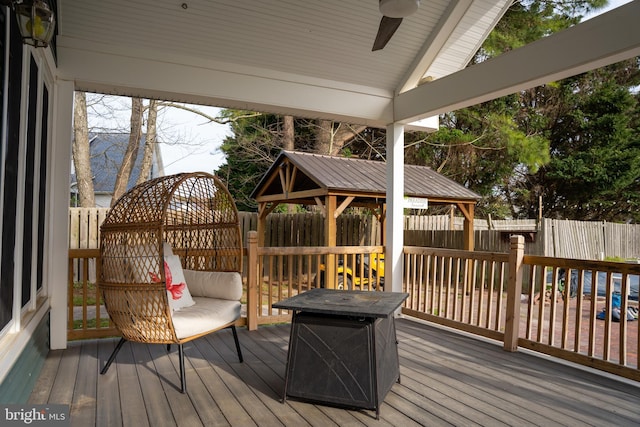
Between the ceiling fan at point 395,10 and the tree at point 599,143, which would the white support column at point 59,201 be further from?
the tree at point 599,143

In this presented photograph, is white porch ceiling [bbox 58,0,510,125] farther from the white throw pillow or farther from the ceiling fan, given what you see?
the white throw pillow

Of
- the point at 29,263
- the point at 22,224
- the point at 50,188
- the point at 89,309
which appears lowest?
the point at 89,309

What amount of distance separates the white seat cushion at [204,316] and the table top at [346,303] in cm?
68

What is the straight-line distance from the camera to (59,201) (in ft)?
13.4

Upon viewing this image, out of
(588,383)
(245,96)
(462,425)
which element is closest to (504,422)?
(462,425)

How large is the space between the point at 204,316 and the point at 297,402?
0.99 m

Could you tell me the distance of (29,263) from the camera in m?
3.26

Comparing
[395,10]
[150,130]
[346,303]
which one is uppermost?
[150,130]

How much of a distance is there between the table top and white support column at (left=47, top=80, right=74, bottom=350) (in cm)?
215

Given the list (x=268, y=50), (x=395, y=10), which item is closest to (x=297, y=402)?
(x=395, y=10)

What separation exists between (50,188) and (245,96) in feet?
6.31

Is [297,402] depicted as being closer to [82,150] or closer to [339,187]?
[339,187]

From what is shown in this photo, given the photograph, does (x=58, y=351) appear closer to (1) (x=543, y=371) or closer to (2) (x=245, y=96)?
(2) (x=245, y=96)

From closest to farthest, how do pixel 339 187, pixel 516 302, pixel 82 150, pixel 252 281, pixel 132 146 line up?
pixel 516 302, pixel 252 281, pixel 339 187, pixel 82 150, pixel 132 146
